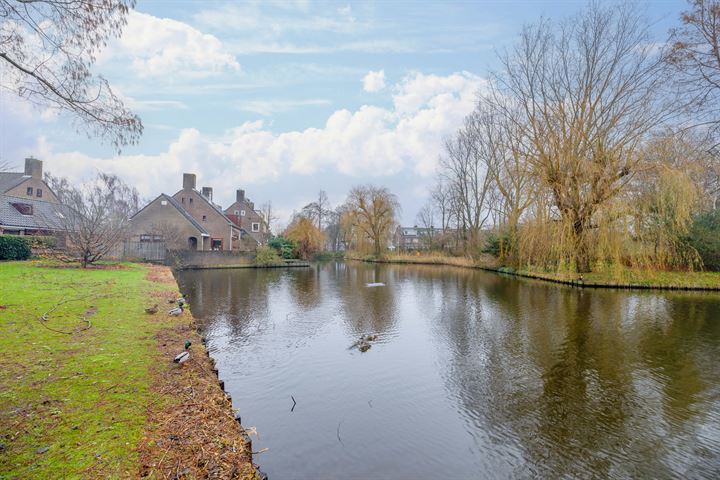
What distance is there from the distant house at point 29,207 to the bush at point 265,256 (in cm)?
1304

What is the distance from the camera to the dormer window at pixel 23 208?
25806 mm

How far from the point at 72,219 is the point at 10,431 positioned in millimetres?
18208

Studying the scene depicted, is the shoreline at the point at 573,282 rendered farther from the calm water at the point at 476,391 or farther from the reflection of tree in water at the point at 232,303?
the reflection of tree in water at the point at 232,303

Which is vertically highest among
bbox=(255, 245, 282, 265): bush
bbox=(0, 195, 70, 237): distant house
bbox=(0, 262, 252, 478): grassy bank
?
bbox=(0, 195, 70, 237): distant house

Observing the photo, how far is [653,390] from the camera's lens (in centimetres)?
588

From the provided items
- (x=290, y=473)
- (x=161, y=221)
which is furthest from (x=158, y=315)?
(x=161, y=221)

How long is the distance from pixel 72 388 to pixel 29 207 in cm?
2909

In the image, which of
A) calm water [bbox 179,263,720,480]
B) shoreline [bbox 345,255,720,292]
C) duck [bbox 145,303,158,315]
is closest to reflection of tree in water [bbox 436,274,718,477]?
calm water [bbox 179,263,720,480]

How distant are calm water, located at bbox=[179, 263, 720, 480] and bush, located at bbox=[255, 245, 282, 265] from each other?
1994cm

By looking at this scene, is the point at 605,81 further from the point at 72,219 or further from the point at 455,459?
the point at 72,219

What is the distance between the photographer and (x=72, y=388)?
13.8 feet

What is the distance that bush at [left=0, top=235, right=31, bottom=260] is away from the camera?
737 inches

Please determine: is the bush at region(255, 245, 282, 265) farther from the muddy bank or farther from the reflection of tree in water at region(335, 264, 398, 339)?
the muddy bank

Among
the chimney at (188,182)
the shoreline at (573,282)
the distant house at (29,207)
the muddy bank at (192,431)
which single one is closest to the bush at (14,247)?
the distant house at (29,207)
